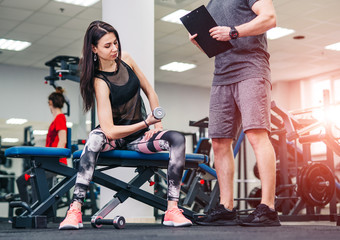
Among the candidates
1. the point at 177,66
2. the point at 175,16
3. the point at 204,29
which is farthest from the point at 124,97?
the point at 177,66

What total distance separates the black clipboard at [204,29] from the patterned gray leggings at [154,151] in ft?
1.46

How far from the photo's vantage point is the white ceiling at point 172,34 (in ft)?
22.6

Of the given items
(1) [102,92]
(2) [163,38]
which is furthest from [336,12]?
(1) [102,92]

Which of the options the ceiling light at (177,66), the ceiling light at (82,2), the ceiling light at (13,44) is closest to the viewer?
the ceiling light at (82,2)

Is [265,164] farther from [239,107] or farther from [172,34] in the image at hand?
[172,34]

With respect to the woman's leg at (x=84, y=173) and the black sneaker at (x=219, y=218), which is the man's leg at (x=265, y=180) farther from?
the woman's leg at (x=84, y=173)

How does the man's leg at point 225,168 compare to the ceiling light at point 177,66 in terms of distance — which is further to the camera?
the ceiling light at point 177,66

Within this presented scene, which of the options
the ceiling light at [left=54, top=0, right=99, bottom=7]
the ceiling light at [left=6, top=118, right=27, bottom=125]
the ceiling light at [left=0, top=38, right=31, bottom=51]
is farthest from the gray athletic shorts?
the ceiling light at [left=6, top=118, right=27, bottom=125]

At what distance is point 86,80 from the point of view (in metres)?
2.29

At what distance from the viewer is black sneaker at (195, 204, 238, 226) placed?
86.5 inches

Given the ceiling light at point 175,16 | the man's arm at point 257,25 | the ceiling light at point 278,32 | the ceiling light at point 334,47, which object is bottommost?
the man's arm at point 257,25

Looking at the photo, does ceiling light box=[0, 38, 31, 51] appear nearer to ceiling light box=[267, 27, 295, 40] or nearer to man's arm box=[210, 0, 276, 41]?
ceiling light box=[267, 27, 295, 40]

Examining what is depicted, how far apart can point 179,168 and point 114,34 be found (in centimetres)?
75

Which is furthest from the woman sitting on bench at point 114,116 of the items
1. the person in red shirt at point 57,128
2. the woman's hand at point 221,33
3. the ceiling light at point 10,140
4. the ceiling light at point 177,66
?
the ceiling light at point 10,140
